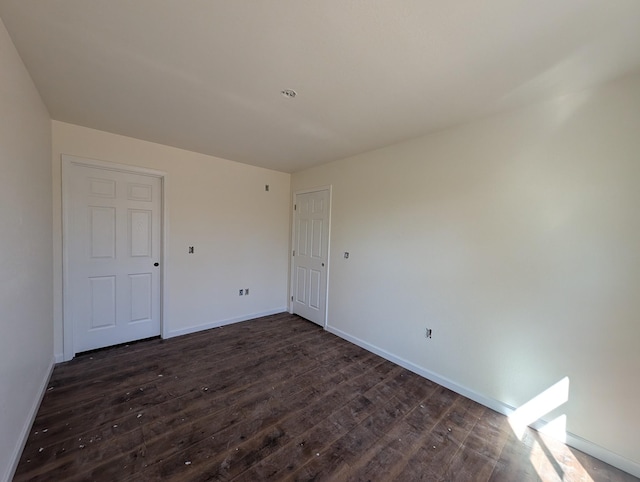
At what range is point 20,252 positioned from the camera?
1.55 metres

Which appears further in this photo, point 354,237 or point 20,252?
point 354,237

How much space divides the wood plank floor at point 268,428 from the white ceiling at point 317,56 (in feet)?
7.92

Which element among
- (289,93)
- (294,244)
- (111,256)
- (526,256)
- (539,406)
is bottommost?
(539,406)

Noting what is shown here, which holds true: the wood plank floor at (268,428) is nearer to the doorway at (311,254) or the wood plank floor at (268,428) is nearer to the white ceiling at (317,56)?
the doorway at (311,254)

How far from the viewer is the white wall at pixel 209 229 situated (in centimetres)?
263

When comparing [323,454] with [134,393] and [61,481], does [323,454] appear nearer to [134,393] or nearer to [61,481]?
[61,481]

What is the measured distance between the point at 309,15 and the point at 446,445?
2.68 m

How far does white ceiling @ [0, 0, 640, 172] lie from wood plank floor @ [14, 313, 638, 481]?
241cm

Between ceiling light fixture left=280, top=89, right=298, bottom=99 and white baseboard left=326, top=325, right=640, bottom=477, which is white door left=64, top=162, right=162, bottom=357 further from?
white baseboard left=326, top=325, right=640, bottom=477

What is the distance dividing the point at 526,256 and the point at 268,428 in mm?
2307

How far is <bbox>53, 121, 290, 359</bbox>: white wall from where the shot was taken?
2631 millimetres

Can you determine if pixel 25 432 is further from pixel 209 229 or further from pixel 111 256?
pixel 209 229

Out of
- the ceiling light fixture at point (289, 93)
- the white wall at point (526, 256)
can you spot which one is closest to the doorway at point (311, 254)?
the white wall at point (526, 256)

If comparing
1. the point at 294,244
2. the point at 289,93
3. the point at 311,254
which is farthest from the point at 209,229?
the point at 289,93
